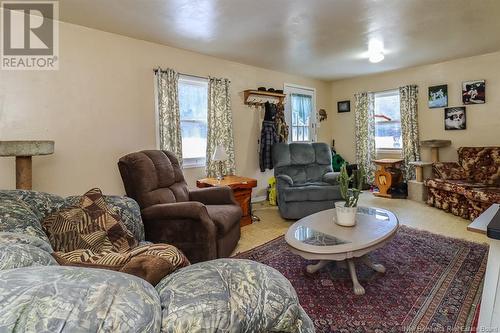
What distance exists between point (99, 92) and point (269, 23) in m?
2.05

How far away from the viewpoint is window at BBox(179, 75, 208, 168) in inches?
161

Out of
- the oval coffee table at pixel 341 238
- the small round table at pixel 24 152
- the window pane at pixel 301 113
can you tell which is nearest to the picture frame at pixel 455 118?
the window pane at pixel 301 113

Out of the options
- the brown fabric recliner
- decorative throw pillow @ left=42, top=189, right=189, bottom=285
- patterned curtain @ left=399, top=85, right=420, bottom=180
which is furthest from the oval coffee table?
patterned curtain @ left=399, top=85, right=420, bottom=180

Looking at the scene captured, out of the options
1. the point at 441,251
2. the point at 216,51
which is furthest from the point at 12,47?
the point at 441,251

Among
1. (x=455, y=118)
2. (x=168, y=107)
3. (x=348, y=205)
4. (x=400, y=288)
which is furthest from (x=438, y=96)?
(x=168, y=107)

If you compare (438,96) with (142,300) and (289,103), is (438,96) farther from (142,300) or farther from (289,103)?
(142,300)

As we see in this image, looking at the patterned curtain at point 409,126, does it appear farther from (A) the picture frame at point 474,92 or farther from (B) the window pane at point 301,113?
(B) the window pane at point 301,113

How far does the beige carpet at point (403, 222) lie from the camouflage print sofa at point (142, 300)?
2.24 m

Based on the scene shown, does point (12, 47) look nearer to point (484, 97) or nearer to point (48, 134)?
point (48, 134)

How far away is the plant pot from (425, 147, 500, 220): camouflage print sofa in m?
2.30

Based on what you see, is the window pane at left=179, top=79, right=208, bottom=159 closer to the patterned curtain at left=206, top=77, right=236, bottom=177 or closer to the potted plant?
the patterned curtain at left=206, top=77, right=236, bottom=177

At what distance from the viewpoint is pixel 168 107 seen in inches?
147

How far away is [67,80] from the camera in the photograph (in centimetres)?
303

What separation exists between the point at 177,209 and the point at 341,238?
1311 mm
